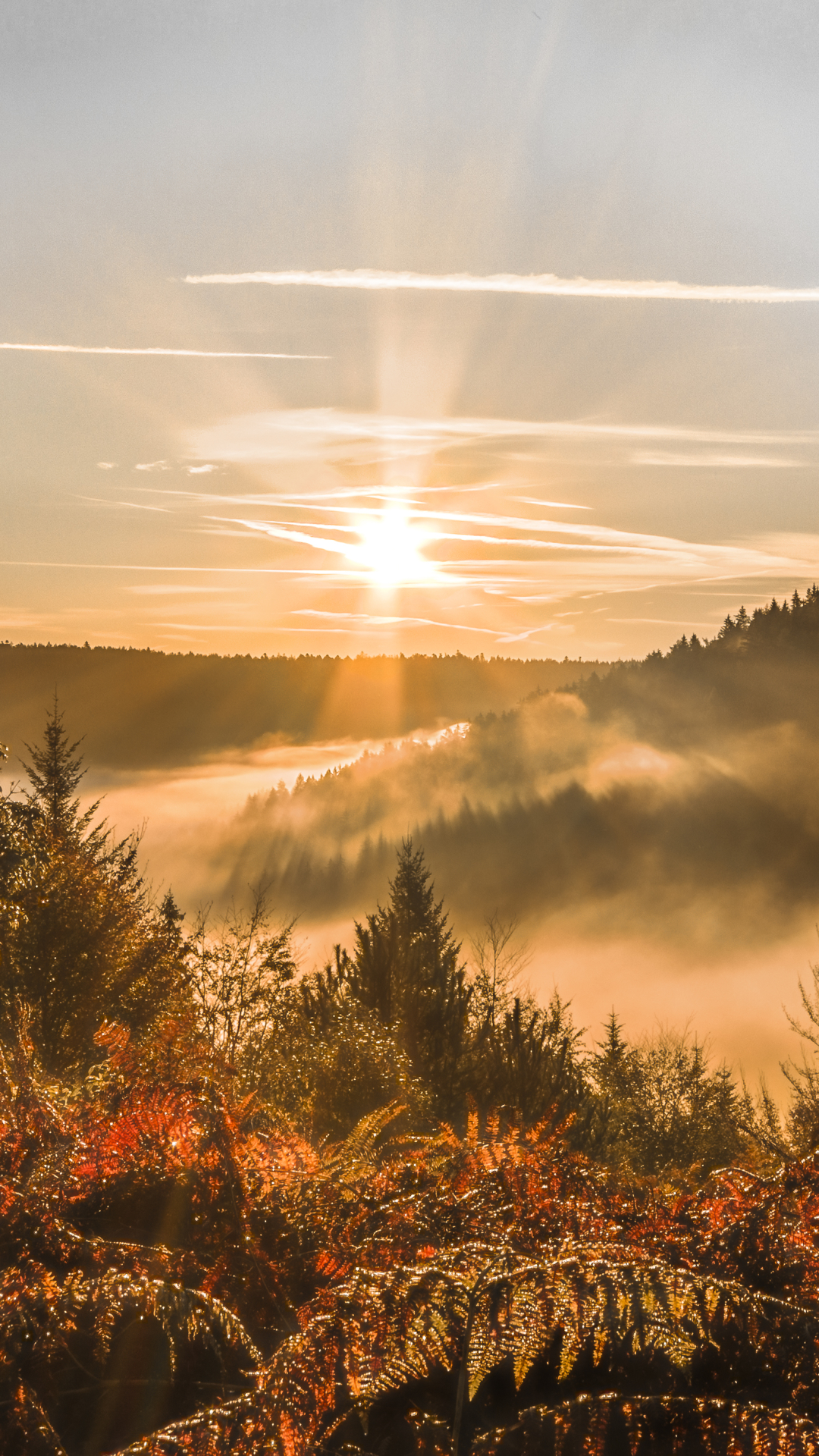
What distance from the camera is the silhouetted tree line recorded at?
19078mm

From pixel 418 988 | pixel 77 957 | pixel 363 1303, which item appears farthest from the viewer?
pixel 418 988

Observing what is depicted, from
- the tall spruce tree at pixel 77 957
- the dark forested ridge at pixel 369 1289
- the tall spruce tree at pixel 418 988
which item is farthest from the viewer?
the tall spruce tree at pixel 418 988

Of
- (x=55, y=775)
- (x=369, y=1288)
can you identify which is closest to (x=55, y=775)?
(x=55, y=775)

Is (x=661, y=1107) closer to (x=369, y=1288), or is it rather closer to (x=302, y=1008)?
(x=302, y=1008)

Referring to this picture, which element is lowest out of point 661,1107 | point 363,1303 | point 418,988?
point 363,1303

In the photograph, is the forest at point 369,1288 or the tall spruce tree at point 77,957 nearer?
the forest at point 369,1288

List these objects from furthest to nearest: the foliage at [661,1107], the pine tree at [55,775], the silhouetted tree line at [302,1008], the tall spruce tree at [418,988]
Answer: the foliage at [661,1107] → the pine tree at [55,775] → the tall spruce tree at [418,988] → the silhouetted tree line at [302,1008]

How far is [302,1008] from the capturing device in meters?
Answer: 31.8

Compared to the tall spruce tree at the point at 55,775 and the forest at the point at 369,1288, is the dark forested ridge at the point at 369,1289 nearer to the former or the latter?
the forest at the point at 369,1288

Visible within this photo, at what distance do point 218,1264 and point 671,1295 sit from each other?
6.17 feet

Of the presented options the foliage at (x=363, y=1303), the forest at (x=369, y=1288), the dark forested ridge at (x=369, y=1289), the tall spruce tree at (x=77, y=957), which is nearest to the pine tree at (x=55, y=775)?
the tall spruce tree at (x=77, y=957)

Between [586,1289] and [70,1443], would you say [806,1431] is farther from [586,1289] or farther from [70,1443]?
[70,1443]

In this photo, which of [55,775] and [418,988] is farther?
[55,775]

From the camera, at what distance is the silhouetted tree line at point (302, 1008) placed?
19078 millimetres
